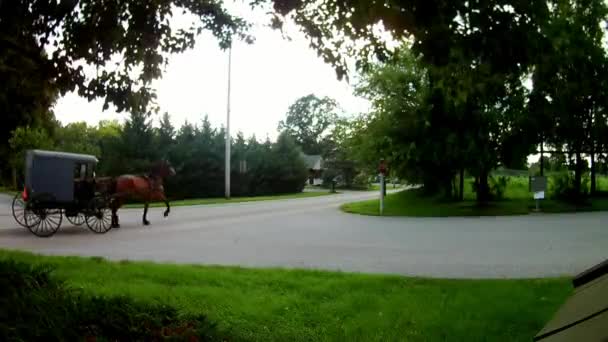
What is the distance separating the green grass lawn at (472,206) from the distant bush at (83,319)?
63.7 feet

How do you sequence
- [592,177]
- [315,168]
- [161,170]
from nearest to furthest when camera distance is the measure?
[161,170]
[592,177]
[315,168]

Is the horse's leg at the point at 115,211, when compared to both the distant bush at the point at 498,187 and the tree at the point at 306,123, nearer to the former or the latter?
the distant bush at the point at 498,187

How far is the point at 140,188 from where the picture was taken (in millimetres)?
17125

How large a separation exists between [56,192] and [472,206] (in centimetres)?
1816

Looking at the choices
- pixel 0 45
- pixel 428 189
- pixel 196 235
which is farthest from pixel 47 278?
pixel 428 189

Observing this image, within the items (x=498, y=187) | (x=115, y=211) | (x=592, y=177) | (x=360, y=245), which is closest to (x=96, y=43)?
(x=360, y=245)

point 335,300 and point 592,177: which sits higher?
point 592,177

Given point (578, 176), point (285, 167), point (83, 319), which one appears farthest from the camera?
point (285, 167)

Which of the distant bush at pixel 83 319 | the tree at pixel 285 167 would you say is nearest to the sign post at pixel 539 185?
the distant bush at pixel 83 319

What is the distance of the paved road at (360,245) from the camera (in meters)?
9.40

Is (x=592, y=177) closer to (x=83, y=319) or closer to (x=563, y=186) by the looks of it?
(x=563, y=186)

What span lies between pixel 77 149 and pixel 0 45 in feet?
107

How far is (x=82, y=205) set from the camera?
1489 centimetres

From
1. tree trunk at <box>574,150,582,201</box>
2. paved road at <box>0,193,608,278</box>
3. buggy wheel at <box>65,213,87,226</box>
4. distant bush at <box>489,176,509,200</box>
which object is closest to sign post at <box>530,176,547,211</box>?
distant bush at <box>489,176,509,200</box>
